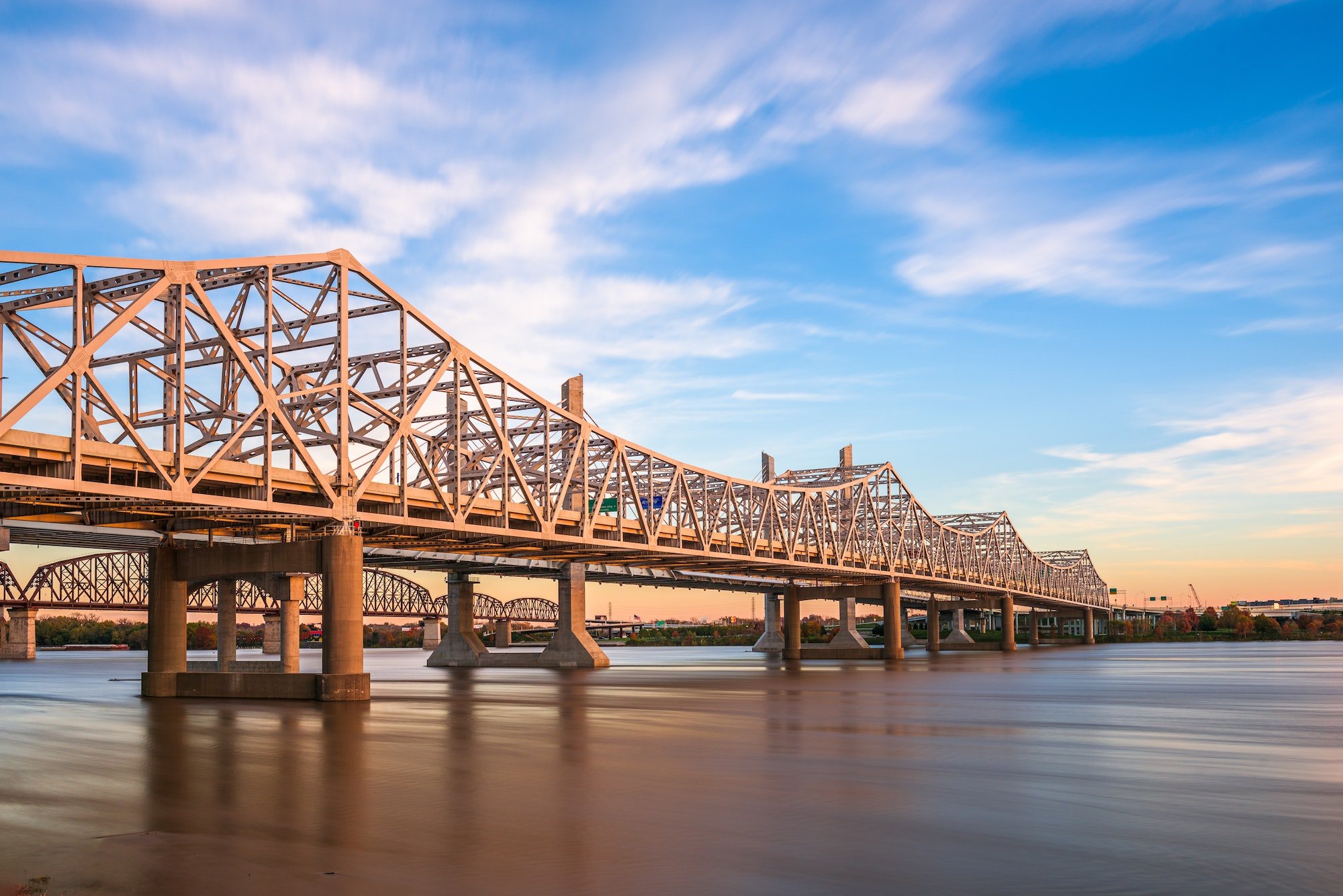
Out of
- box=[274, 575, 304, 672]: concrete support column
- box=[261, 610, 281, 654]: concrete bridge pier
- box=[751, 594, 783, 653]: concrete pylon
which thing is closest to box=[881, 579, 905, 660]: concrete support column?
box=[751, 594, 783, 653]: concrete pylon

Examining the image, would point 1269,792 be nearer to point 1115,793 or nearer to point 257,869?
point 1115,793

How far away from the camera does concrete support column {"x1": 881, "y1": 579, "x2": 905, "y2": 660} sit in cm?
12431

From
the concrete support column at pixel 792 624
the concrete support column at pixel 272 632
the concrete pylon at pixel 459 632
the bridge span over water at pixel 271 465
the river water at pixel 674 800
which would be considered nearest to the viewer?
the river water at pixel 674 800

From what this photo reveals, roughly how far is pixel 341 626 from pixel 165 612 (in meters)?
10.9

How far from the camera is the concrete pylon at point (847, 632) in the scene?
138375 millimetres

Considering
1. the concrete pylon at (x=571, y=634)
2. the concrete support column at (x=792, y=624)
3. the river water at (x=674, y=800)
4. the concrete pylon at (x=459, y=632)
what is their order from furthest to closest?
the concrete support column at (x=792, y=624) → the concrete pylon at (x=459, y=632) → the concrete pylon at (x=571, y=634) → the river water at (x=674, y=800)

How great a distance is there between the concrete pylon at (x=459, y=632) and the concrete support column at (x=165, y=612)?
44.4m

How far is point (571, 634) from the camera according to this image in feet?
293

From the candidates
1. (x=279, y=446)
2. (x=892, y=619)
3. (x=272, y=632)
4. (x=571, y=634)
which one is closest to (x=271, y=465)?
(x=279, y=446)

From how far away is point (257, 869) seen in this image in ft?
44.9

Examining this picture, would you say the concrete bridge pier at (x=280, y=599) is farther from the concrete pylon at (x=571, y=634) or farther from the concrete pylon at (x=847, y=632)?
the concrete pylon at (x=847, y=632)

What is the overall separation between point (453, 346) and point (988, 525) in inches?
5219

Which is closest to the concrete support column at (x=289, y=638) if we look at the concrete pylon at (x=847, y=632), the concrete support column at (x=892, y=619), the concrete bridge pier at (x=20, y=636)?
the concrete support column at (x=892, y=619)

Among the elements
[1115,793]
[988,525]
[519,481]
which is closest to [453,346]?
[519,481]
